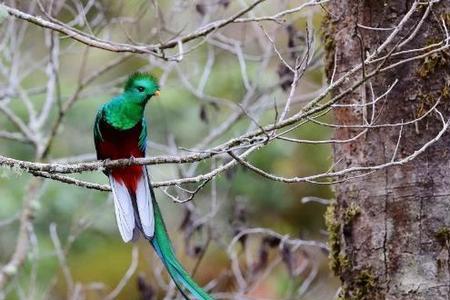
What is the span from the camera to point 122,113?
3.35m

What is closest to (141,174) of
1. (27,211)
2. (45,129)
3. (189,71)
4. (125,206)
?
(125,206)

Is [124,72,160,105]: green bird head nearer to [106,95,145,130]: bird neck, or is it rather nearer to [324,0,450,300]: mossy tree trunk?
[106,95,145,130]: bird neck

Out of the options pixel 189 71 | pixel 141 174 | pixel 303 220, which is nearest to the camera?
pixel 141 174

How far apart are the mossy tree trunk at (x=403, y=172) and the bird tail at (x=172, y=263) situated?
628 mm

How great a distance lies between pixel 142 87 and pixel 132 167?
0.31 meters

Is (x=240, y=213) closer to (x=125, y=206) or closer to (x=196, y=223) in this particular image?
(x=196, y=223)

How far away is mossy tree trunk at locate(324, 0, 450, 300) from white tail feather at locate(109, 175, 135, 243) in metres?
0.79

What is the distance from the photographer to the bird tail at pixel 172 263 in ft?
9.48

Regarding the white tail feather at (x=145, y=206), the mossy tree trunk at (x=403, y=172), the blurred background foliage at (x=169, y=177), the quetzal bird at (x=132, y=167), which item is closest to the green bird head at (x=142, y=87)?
the quetzal bird at (x=132, y=167)

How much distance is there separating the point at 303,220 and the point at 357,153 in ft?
13.7

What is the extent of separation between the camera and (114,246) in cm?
677

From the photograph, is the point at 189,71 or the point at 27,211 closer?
the point at 27,211

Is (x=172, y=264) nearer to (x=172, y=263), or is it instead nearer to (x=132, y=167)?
(x=172, y=263)

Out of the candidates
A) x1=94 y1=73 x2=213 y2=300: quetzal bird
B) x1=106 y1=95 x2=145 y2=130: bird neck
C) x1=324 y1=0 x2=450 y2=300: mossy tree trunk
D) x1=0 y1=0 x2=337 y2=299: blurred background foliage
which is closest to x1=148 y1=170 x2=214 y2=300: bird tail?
x1=94 y1=73 x2=213 y2=300: quetzal bird
